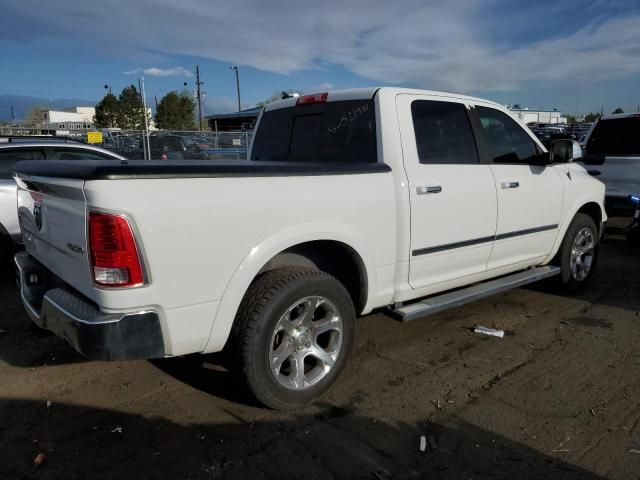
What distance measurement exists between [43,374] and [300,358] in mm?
1934

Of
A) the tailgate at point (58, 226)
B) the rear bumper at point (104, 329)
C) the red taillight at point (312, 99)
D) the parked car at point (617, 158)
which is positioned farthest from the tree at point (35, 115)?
the rear bumper at point (104, 329)

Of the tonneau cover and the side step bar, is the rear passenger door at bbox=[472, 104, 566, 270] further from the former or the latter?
the tonneau cover

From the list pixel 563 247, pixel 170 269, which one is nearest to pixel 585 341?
pixel 563 247

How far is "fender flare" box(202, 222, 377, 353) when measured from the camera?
2.77 meters

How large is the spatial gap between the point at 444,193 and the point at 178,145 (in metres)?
14.8

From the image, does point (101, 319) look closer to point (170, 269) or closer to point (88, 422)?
point (170, 269)

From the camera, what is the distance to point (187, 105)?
212 feet

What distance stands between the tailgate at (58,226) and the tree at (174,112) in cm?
6149

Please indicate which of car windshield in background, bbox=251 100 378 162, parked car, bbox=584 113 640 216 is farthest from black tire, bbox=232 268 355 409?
parked car, bbox=584 113 640 216

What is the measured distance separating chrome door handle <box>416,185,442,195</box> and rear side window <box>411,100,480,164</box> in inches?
8.3

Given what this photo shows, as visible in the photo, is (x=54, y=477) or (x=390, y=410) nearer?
(x=54, y=477)

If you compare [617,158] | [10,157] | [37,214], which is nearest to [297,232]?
[37,214]

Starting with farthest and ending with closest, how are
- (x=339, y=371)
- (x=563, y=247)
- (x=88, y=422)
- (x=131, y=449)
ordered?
(x=563, y=247) → (x=339, y=371) → (x=88, y=422) → (x=131, y=449)

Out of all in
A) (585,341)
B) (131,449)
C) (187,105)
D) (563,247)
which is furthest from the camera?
(187,105)
